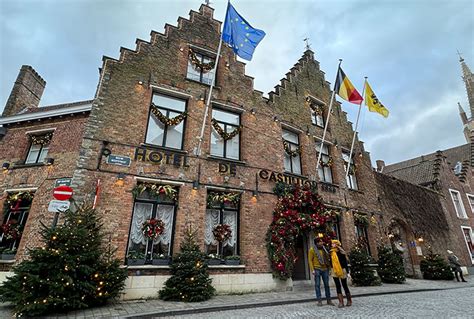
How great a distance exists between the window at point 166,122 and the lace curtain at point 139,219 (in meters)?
2.42

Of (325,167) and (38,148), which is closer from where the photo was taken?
(38,148)

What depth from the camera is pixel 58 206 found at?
6543 mm

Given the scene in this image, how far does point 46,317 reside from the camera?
5.25 m

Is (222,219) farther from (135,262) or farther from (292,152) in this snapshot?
(292,152)

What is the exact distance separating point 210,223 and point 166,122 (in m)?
4.24

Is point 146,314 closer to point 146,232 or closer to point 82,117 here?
point 146,232

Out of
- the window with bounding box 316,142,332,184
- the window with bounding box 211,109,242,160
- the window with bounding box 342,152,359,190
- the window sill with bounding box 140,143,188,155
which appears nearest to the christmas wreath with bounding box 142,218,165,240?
the window sill with bounding box 140,143,188,155

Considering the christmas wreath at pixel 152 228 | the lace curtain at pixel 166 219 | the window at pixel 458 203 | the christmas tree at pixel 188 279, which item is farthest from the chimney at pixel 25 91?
the window at pixel 458 203

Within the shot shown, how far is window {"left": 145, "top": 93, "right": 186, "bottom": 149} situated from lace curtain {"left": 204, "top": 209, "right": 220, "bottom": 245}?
2853 mm

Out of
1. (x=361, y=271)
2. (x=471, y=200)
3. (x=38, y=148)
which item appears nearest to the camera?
(x=38, y=148)

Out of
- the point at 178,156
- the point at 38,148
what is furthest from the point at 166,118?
the point at 38,148

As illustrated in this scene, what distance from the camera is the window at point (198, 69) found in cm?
1145

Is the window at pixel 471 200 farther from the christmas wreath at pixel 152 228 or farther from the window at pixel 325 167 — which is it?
the christmas wreath at pixel 152 228

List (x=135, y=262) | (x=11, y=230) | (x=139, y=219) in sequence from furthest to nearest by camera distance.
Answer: (x=11, y=230) → (x=139, y=219) → (x=135, y=262)
